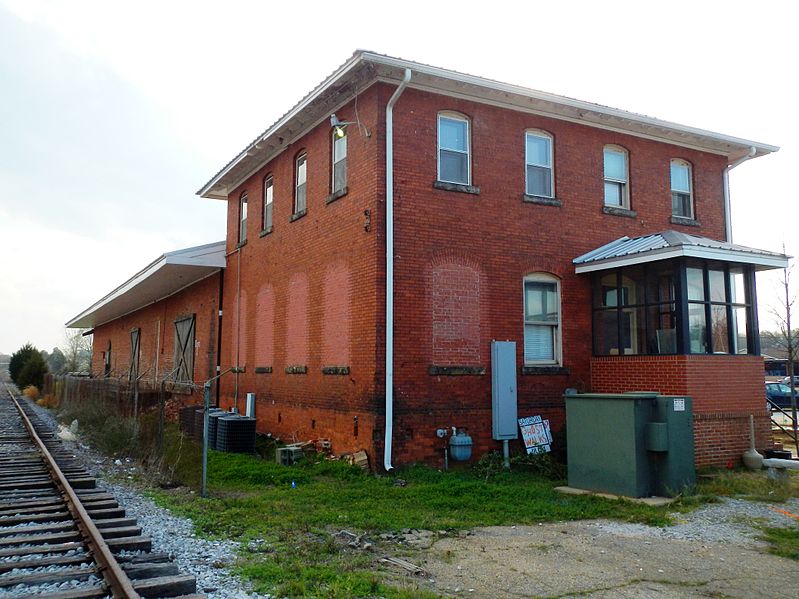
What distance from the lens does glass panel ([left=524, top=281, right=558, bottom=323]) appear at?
13375mm

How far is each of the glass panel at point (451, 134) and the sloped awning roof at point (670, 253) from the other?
328cm

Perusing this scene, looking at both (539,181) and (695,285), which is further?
(539,181)

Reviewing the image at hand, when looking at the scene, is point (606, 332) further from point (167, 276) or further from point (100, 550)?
point (167, 276)

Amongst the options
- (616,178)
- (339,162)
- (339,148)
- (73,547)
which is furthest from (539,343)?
(73,547)

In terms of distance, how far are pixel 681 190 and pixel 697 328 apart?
15.8ft

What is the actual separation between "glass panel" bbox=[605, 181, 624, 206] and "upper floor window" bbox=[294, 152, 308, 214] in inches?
256

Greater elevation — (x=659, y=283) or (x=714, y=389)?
(x=659, y=283)

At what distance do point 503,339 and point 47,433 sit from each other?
12.2m

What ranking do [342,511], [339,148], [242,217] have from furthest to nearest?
[242,217]
[339,148]
[342,511]

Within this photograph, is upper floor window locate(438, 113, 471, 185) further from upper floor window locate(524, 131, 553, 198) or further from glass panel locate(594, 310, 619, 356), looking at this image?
glass panel locate(594, 310, 619, 356)

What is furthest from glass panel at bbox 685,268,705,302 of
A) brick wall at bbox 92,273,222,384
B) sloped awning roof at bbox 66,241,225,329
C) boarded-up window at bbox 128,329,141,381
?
boarded-up window at bbox 128,329,141,381

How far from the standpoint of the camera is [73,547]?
649 cm

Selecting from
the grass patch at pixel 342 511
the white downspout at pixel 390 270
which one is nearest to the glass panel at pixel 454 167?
the white downspout at pixel 390 270

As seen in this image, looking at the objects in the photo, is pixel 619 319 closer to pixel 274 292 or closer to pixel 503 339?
pixel 503 339
